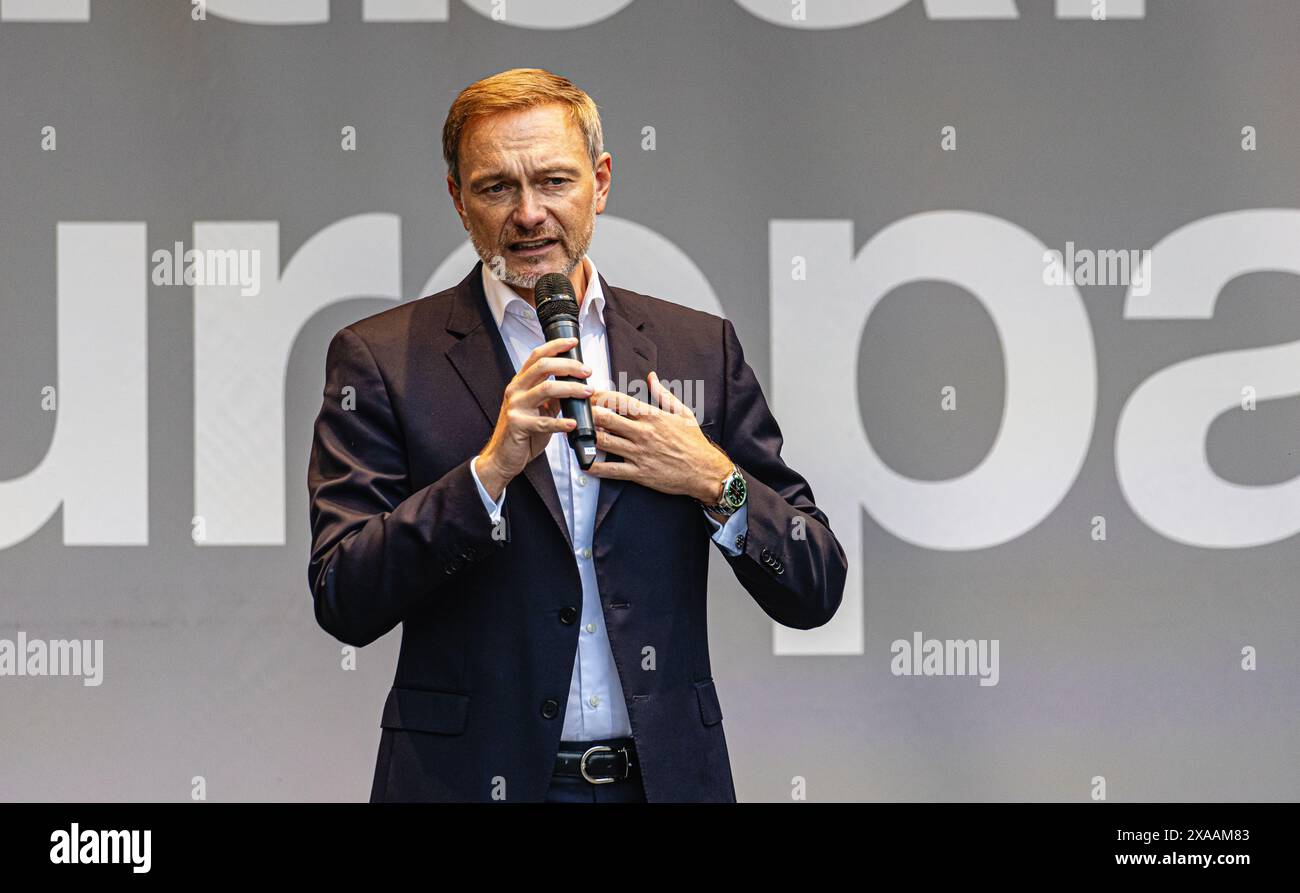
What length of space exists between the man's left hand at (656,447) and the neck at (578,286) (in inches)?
10.0

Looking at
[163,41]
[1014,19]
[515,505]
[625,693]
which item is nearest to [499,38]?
[163,41]

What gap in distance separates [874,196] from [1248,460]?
1212 mm

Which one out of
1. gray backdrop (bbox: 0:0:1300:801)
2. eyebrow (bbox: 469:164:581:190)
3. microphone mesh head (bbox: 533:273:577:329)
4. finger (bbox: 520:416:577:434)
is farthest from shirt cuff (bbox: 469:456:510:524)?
gray backdrop (bbox: 0:0:1300:801)

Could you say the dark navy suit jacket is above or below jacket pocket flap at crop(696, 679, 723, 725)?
above

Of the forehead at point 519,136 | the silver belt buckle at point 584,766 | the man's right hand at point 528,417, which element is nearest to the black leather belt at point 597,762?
the silver belt buckle at point 584,766

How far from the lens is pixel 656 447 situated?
73.8 inches

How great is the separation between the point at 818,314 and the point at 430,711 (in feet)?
6.13

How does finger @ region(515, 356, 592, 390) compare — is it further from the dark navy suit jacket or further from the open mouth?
the open mouth

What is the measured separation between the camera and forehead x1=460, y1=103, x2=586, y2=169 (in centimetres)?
202

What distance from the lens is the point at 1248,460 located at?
3.47 meters

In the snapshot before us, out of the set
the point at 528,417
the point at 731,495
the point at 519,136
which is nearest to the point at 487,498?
the point at 528,417

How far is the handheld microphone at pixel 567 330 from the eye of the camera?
1.80 metres

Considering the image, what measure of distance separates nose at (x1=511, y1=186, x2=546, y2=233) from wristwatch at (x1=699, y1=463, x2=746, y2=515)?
482 millimetres
